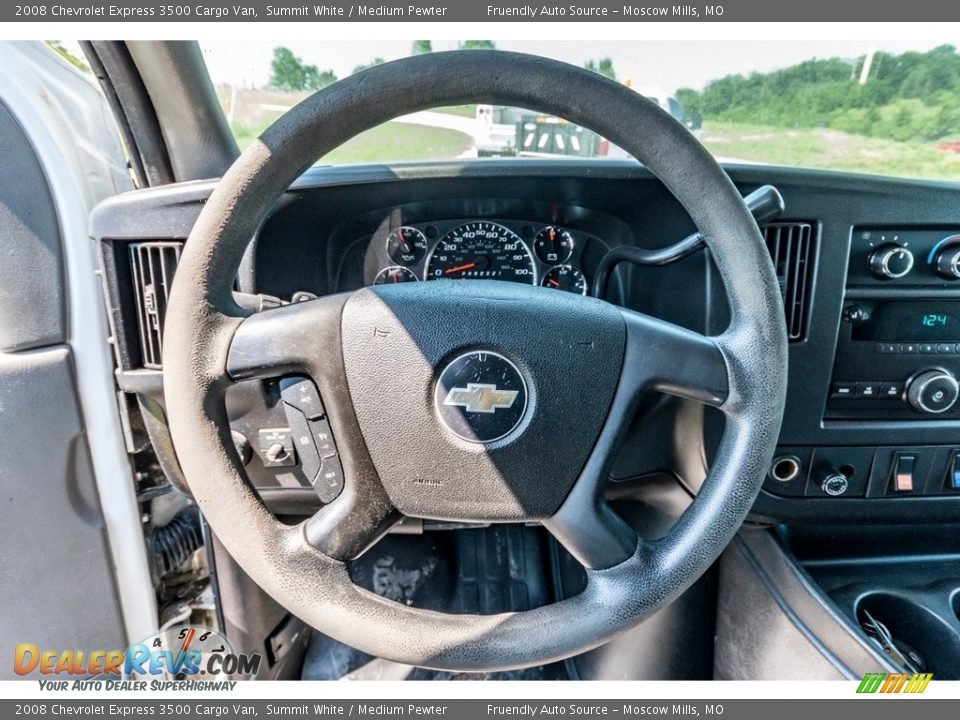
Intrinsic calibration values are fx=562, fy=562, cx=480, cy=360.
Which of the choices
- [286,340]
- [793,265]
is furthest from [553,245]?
[286,340]

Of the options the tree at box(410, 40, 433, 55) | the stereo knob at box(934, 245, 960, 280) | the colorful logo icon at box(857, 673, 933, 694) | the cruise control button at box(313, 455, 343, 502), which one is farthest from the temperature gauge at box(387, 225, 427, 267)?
the colorful logo icon at box(857, 673, 933, 694)

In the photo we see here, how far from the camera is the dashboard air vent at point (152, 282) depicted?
1055 millimetres

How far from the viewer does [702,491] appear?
31.2 inches

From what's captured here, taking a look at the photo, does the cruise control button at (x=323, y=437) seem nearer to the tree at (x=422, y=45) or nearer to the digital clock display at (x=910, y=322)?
the tree at (x=422, y=45)

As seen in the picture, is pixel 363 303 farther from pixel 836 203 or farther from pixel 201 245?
pixel 836 203

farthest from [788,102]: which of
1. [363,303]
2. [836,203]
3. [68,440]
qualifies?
[68,440]

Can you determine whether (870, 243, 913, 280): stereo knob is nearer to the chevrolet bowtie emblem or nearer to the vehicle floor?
the chevrolet bowtie emblem

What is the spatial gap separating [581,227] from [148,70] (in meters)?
0.94

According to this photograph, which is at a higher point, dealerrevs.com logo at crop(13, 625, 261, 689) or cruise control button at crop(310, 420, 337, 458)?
cruise control button at crop(310, 420, 337, 458)

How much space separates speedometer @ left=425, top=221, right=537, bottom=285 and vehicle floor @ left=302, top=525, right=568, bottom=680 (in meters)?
0.79

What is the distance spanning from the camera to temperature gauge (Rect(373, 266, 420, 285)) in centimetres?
127

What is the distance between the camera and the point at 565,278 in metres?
1.31

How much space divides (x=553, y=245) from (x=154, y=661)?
4.62ft

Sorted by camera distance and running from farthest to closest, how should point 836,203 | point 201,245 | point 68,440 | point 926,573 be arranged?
point 926,573 → point 68,440 → point 836,203 → point 201,245
